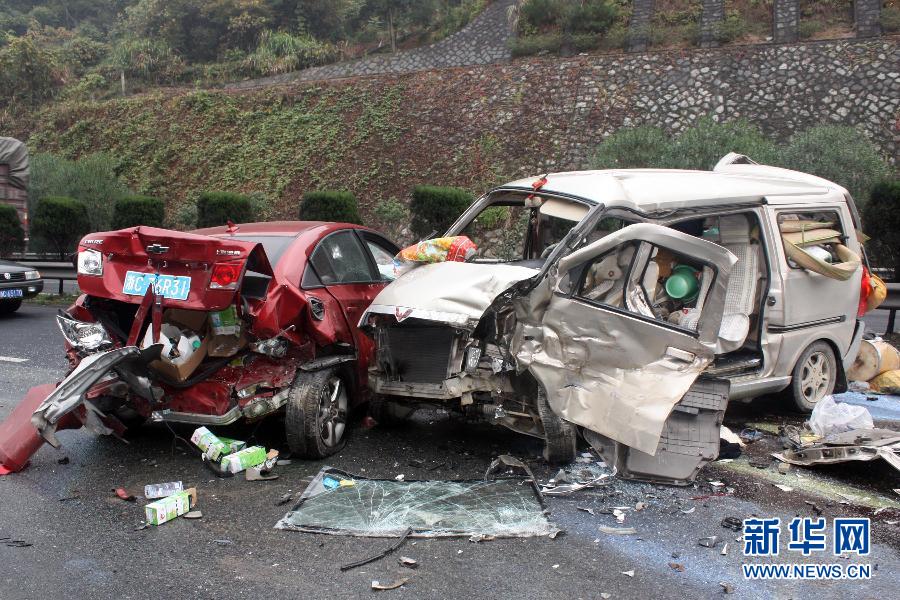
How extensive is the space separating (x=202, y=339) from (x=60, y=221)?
12.9 metres

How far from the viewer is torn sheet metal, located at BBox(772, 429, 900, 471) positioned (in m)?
5.18

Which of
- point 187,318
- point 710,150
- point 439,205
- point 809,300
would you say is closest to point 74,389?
point 187,318

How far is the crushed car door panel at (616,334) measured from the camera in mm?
5086

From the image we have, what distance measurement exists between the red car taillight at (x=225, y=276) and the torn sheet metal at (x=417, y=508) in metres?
1.40

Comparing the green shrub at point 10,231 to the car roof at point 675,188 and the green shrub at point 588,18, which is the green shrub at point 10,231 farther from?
the green shrub at point 588,18

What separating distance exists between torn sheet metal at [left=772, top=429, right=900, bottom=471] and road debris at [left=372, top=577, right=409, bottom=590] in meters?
3.28

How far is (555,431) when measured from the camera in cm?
523

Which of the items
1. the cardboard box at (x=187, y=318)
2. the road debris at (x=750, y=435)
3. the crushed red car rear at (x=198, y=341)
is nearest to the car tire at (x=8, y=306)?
the crushed red car rear at (x=198, y=341)

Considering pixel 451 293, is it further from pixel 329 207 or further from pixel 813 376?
pixel 329 207

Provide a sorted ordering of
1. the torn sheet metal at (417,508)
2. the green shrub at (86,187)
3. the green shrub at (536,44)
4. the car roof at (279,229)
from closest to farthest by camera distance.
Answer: the torn sheet metal at (417,508) < the car roof at (279,229) < the green shrub at (86,187) < the green shrub at (536,44)

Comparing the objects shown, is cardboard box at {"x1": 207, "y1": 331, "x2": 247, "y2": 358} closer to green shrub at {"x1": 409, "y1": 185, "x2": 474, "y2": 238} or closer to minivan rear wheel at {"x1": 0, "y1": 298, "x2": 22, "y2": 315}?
minivan rear wheel at {"x1": 0, "y1": 298, "x2": 22, "y2": 315}

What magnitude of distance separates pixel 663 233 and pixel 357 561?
3.01m

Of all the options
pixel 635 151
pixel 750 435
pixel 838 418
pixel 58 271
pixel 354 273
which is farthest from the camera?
pixel 635 151

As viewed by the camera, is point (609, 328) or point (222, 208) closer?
point (609, 328)
